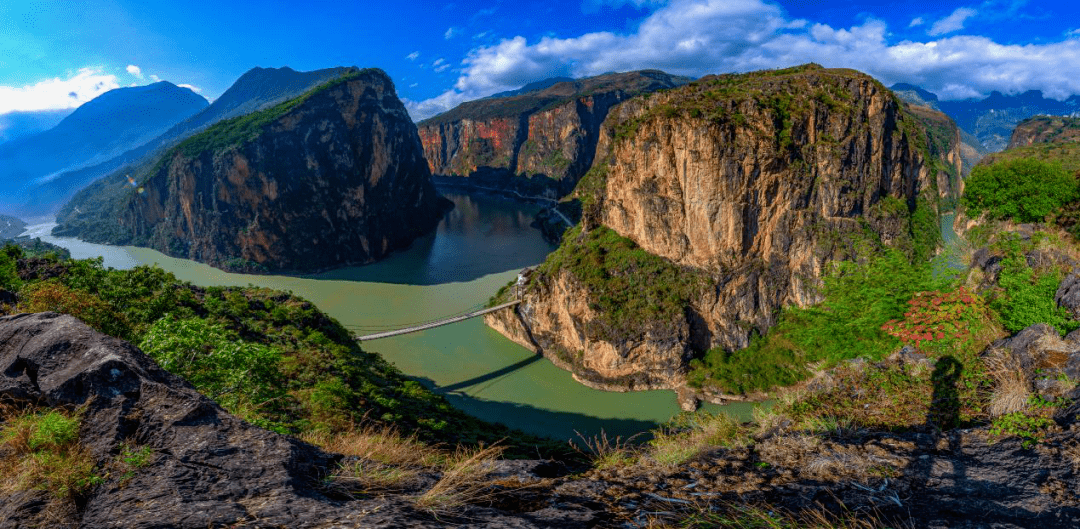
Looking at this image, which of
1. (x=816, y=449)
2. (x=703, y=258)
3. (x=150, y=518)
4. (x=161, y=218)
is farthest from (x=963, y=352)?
(x=161, y=218)

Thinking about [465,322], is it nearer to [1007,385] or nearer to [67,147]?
[1007,385]

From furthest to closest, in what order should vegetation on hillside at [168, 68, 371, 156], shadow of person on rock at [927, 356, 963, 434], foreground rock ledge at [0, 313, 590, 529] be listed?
1. vegetation on hillside at [168, 68, 371, 156]
2. shadow of person on rock at [927, 356, 963, 434]
3. foreground rock ledge at [0, 313, 590, 529]

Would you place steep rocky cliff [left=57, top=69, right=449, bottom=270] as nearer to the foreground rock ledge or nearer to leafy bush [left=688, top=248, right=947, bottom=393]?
the foreground rock ledge

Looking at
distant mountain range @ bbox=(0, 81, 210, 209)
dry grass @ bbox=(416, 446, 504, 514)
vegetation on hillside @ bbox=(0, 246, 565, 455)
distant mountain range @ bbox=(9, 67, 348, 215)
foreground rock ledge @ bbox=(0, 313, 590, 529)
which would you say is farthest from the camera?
distant mountain range @ bbox=(0, 81, 210, 209)

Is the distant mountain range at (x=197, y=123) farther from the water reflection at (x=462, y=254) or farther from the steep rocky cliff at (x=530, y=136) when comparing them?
the water reflection at (x=462, y=254)

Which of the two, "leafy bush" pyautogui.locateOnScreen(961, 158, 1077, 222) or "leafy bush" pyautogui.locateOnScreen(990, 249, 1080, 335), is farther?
"leafy bush" pyautogui.locateOnScreen(961, 158, 1077, 222)

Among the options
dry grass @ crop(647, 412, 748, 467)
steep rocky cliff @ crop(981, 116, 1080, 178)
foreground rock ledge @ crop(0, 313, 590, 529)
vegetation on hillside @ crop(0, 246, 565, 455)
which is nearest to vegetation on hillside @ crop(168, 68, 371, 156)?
vegetation on hillside @ crop(0, 246, 565, 455)

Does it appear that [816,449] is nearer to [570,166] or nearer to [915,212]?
[915,212]
